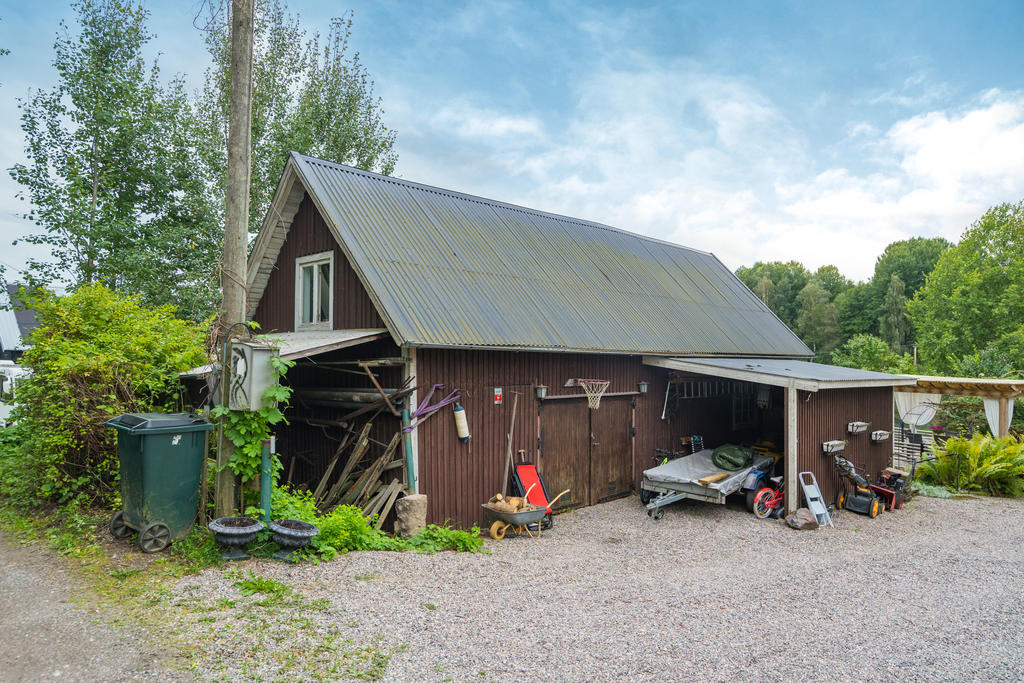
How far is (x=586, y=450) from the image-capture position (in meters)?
10.4

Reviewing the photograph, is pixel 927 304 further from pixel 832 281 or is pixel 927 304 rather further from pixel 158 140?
pixel 158 140

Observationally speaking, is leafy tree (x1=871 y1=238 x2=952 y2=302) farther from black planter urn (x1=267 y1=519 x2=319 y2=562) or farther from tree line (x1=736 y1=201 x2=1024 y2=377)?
black planter urn (x1=267 y1=519 x2=319 y2=562)

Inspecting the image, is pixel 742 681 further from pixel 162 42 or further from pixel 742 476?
pixel 162 42

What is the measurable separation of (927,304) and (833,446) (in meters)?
35.1

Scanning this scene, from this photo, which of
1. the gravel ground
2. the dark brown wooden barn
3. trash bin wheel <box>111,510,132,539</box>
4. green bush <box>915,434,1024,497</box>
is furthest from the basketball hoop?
green bush <box>915,434,1024,497</box>

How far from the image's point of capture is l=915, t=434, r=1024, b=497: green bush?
1252 cm

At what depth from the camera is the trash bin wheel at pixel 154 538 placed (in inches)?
233

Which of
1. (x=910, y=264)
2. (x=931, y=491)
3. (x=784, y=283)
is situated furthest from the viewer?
(x=784, y=283)

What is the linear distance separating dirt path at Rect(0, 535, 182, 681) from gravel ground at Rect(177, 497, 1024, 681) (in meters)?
0.60

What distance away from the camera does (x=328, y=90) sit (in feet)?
76.3

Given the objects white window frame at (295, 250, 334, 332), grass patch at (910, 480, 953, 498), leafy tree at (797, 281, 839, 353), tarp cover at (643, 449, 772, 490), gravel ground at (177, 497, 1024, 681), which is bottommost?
grass patch at (910, 480, 953, 498)

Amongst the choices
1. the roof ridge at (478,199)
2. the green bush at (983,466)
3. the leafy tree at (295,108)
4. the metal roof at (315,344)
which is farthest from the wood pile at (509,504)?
the leafy tree at (295,108)

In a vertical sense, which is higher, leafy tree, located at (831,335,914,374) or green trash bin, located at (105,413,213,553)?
leafy tree, located at (831,335,914,374)

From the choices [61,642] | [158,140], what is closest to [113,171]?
[158,140]
